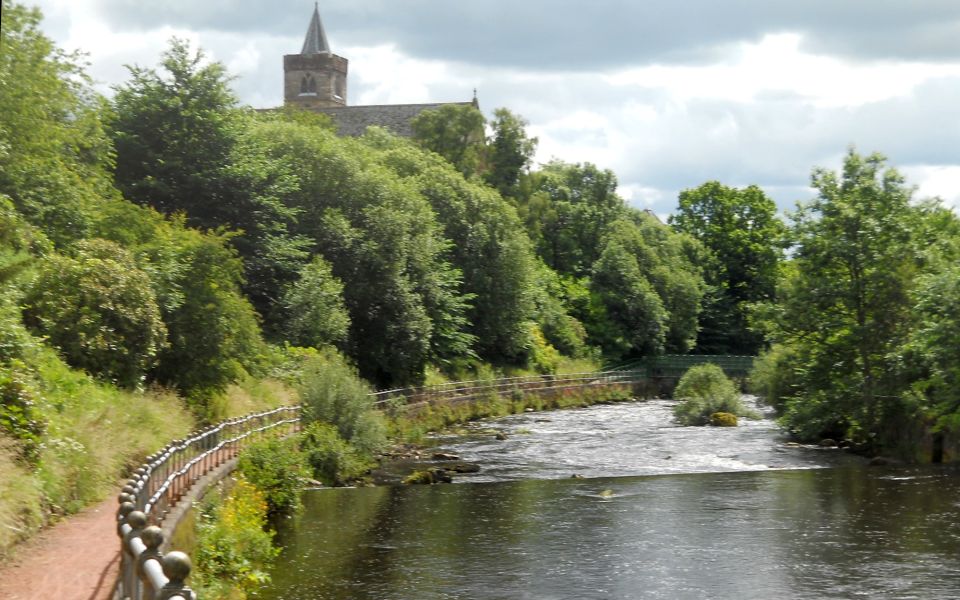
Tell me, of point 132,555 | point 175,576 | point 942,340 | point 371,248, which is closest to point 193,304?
point 371,248

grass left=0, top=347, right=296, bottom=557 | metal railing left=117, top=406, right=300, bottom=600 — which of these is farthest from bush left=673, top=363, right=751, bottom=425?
grass left=0, top=347, right=296, bottom=557

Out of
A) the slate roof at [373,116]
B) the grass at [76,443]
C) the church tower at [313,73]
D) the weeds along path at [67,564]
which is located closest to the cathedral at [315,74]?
the church tower at [313,73]

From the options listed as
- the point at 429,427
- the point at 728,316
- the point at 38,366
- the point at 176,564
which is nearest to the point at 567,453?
the point at 429,427

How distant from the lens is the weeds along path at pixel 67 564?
11562 millimetres

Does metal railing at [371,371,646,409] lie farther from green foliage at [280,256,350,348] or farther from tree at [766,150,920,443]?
tree at [766,150,920,443]

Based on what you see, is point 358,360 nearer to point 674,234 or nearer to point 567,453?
point 567,453

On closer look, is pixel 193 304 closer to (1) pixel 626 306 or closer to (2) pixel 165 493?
(2) pixel 165 493

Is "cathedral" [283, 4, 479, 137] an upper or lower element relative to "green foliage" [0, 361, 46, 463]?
upper

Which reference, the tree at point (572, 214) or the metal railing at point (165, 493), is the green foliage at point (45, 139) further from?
the tree at point (572, 214)

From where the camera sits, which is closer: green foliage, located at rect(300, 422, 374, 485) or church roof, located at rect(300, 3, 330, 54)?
green foliage, located at rect(300, 422, 374, 485)

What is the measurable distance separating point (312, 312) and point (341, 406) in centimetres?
1044

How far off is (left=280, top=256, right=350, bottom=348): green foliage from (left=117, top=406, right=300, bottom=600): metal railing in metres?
10.6

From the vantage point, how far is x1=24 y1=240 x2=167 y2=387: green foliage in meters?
25.2

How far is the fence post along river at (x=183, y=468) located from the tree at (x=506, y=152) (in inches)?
1014
